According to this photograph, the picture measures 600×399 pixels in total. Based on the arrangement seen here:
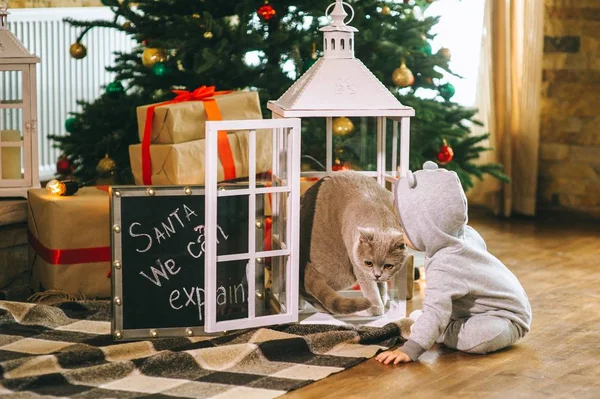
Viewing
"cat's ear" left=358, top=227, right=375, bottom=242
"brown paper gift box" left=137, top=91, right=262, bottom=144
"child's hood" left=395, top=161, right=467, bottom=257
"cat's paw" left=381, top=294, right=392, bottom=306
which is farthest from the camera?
"brown paper gift box" left=137, top=91, right=262, bottom=144

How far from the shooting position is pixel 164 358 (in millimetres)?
2494

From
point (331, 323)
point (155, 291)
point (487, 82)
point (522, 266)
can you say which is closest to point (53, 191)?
point (155, 291)

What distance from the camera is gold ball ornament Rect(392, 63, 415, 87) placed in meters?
3.77

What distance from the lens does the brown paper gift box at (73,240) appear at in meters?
3.13

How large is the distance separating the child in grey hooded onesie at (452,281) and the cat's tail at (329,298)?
0.22m

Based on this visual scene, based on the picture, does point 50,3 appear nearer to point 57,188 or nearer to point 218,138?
point 57,188

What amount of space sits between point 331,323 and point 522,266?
1.29 metres

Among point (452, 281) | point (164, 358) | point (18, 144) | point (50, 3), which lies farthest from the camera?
point (50, 3)

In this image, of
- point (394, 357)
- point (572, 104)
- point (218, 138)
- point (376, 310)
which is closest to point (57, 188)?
point (218, 138)

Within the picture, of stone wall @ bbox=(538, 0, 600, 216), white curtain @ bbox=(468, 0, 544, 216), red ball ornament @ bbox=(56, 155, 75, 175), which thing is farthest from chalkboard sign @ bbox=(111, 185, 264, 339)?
stone wall @ bbox=(538, 0, 600, 216)

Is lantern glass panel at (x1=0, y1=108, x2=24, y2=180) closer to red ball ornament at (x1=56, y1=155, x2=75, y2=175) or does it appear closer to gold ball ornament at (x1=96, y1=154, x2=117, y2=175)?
gold ball ornament at (x1=96, y1=154, x2=117, y2=175)

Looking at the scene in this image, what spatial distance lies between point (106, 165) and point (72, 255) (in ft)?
2.30

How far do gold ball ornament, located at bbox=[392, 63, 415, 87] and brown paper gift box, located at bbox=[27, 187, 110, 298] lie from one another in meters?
1.25

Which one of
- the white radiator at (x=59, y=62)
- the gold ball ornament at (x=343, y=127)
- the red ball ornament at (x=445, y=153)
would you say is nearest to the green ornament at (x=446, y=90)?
the red ball ornament at (x=445, y=153)
